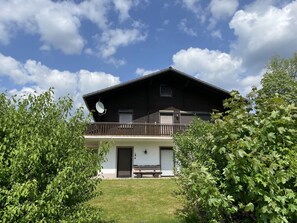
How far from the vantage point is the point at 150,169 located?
68.3ft

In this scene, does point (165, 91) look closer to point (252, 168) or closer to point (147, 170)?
point (147, 170)

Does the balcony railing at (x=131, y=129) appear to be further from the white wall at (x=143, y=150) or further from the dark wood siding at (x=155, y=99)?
the dark wood siding at (x=155, y=99)

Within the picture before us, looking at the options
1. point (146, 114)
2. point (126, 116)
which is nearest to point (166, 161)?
point (146, 114)

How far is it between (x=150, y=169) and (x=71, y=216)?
16415 millimetres

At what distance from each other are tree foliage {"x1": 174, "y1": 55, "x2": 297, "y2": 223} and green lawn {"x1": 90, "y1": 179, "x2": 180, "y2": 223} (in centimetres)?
501

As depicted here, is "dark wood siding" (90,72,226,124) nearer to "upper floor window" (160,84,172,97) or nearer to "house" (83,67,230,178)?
"house" (83,67,230,178)

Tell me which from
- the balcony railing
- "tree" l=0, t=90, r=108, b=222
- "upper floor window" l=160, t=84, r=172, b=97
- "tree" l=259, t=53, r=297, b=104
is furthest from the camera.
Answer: "tree" l=259, t=53, r=297, b=104

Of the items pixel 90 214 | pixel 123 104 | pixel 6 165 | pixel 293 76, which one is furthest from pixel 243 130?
pixel 293 76

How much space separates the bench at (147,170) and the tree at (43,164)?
579 inches

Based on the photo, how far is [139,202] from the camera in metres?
11.2

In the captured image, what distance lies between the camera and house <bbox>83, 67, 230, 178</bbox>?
2138cm

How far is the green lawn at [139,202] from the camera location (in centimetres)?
919

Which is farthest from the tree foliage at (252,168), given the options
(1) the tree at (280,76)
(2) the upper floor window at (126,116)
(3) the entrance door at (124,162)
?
(1) the tree at (280,76)

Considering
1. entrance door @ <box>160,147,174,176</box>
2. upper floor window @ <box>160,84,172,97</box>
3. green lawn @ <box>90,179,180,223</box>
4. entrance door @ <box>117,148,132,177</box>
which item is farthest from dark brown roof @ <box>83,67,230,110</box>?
green lawn @ <box>90,179,180,223</box>
